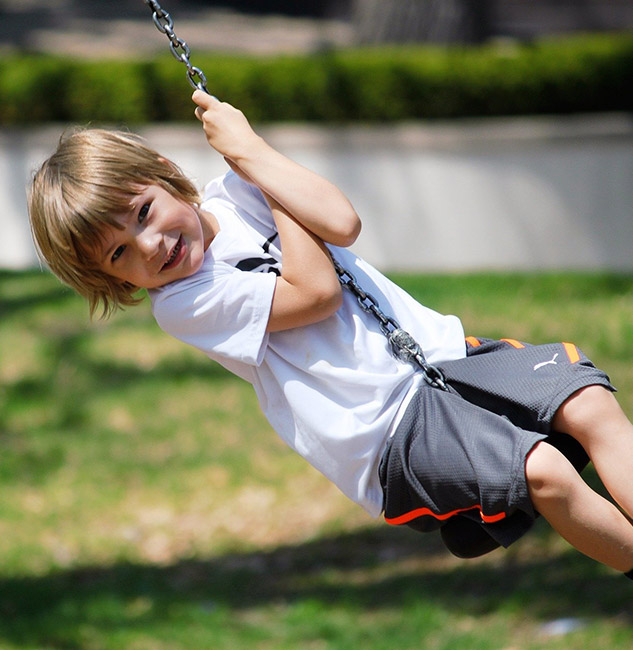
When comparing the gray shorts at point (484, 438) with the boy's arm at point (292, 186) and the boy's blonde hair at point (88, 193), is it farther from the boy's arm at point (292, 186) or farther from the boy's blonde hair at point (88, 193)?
the boy's blonde hair at point (88, 193)

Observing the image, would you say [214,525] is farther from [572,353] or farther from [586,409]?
[586,409]

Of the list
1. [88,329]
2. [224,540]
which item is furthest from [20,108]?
[224,540]

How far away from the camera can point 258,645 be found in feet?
15.6

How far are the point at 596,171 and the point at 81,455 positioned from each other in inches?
201

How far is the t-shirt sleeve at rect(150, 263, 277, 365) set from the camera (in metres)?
2.55

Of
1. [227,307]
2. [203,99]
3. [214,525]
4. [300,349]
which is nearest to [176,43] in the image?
[203,99]

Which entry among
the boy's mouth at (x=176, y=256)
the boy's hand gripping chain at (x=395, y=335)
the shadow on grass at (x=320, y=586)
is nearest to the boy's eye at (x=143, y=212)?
the boy's mouth at (x=176, y=256)

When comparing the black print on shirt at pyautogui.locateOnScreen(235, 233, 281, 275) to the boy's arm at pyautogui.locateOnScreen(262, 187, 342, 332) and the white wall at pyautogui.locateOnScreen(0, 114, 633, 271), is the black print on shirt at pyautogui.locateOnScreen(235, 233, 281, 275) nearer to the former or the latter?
the boy's arm at pyautogui.locateOnScreen(262, 187, 342, 332)

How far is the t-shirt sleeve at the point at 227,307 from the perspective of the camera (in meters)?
2.55

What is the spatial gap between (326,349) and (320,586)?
305 centimetres

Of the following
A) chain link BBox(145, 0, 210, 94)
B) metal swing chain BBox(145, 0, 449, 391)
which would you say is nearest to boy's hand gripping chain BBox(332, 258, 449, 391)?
metal swing chain BBox(145, 0, 449, 391)

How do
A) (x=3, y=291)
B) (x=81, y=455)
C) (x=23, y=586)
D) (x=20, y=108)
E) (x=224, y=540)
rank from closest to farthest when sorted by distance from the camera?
1. (x=23, y=586)
2. (x=224, y=540)
3. (x=81, y=455)
4. (x=3, y=291)
5. (x=20, y=108)

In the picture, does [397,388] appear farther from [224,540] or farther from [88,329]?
[88,329]

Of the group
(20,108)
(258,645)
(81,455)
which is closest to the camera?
(258,645)
